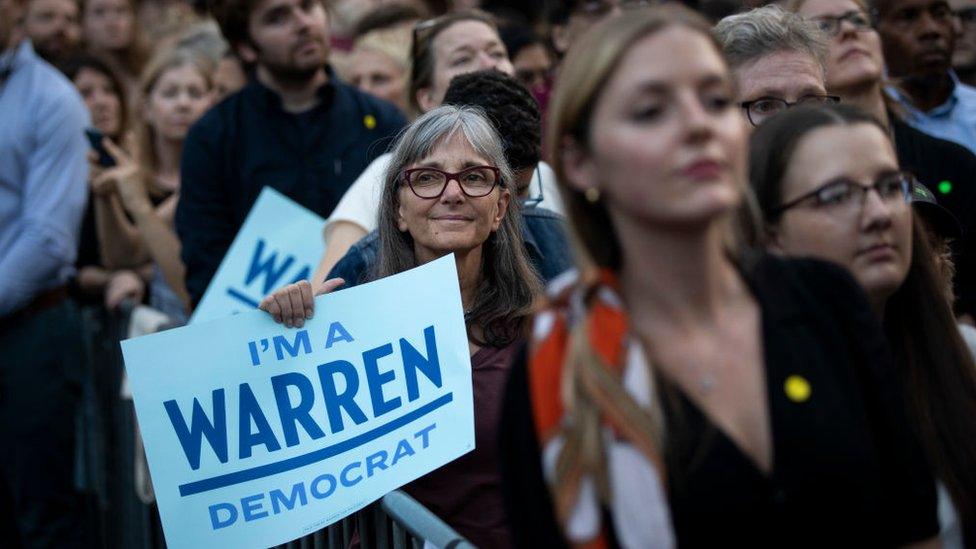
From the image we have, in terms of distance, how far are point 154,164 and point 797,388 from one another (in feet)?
18.5

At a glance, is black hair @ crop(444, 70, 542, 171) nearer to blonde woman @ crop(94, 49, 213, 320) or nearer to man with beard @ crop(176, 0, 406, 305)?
man with beard @ crop(176, 0, 406, 305)

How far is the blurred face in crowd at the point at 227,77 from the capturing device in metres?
7.37

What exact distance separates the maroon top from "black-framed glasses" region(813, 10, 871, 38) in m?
1.86

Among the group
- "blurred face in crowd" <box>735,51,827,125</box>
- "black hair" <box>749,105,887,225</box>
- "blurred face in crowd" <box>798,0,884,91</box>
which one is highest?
"black hair" <box>749,105,887,225</box>

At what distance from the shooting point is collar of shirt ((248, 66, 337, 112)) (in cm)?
596

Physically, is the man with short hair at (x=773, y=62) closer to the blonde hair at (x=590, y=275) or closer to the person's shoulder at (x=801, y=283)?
the person's shoulder at (x=801, y=283)

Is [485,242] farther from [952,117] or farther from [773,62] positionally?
[952,117]

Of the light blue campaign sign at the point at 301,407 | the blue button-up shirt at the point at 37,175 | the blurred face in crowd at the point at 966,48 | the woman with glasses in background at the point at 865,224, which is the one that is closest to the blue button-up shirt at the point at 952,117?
the blurred face in crowd at the point at 966,48

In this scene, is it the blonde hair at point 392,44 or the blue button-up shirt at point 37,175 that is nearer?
the blue button-up shirt at point 37,175

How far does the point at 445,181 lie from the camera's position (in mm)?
3953

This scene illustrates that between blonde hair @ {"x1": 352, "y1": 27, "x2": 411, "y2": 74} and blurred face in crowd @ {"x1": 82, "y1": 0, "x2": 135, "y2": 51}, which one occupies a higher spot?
→ blonde hair @ {"x1": 352, "y1": 27, "x2": 411, "y2": 74}

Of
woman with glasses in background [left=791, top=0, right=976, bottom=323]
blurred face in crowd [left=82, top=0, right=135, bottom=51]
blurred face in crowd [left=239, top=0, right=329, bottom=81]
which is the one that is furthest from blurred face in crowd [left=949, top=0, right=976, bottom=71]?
blurred face in crowd [left=82, top=0, right=135, bottom=51]

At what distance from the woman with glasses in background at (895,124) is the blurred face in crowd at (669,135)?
7.93 feet

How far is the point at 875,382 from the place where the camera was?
2271 mm
